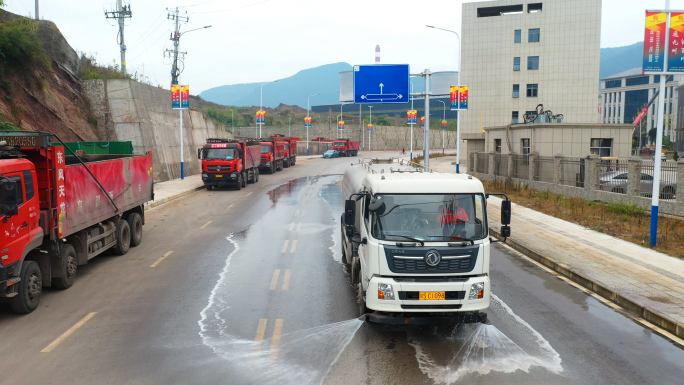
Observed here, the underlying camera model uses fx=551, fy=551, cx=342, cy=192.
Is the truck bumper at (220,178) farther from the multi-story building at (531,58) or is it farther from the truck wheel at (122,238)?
the multi-story building at (531,58)

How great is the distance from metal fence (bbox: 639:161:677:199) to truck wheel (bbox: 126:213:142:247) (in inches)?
679

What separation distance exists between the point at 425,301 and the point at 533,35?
5762cm

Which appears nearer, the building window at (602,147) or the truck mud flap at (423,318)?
the truck mud flap at (423,318)

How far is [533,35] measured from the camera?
194 feet

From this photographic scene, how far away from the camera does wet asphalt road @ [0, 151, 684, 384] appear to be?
24.1ft

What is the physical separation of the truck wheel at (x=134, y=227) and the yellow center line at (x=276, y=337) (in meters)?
8.13

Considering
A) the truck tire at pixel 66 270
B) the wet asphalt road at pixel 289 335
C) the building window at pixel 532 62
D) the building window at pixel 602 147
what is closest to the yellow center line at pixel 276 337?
the wet asphalt road at pixel 289 335

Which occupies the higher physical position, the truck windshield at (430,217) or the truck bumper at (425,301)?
the truck windshield at (430,217)

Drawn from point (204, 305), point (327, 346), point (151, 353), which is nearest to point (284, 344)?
point (327, 346)

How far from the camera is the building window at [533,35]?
59000 mm

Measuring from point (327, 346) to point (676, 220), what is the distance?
1498 centimetres

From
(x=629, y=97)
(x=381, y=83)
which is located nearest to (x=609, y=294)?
(x=381, y=83)

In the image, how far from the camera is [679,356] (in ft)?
26.3

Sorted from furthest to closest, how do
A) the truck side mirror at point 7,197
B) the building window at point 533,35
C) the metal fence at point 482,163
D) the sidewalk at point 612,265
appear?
the building window at point 533,35, the metal fence at point 482,163, the sidewalk at point 612,265, the truck side mirror at point 7,197
